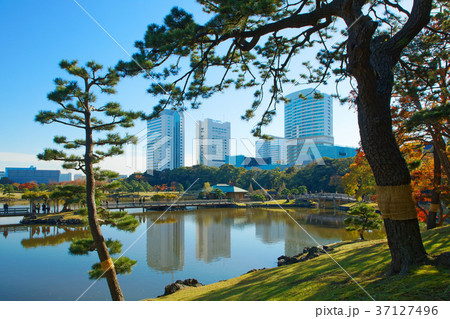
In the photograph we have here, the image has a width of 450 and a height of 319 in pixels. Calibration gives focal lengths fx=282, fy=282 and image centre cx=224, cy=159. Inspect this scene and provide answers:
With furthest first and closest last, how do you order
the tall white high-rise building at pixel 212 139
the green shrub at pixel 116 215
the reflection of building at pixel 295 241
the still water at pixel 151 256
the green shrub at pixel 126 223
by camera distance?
1. the reflection of building at pixel 295 241
2. the tall white high-rise building at pixel 212 139
3. the still water at pixel 151 256
4. the green shrub at pixel 116 215
5. the green shrub at pixel 126 223

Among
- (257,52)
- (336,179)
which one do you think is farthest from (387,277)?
(336,179)

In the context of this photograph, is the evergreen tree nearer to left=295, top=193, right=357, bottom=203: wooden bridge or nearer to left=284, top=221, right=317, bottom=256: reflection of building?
left=284, top=221, right=317, bottom=256: reflection of building

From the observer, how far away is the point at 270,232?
436 inches

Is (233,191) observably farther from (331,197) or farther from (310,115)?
(310,115)

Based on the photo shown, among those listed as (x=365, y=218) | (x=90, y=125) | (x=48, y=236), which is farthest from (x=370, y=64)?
(x=48, y=236)

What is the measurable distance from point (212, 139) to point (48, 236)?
8774 mm

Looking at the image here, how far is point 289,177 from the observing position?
79.2 ft

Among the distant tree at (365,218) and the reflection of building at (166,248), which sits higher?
the distant tree at (365,218)

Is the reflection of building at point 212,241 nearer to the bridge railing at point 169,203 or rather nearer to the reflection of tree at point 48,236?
the reflection of tree at point 48,236

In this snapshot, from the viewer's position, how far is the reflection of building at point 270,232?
9.70m

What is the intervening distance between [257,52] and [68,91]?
262 cm

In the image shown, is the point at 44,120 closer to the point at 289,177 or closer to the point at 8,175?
the point at 289,177

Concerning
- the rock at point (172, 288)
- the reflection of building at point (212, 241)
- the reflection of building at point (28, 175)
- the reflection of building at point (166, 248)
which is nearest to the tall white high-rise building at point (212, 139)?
the reflection of building at point (166, 248)

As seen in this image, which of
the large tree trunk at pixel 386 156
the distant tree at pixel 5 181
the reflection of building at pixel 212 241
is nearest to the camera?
the large tree trunk at pixel 386 156
